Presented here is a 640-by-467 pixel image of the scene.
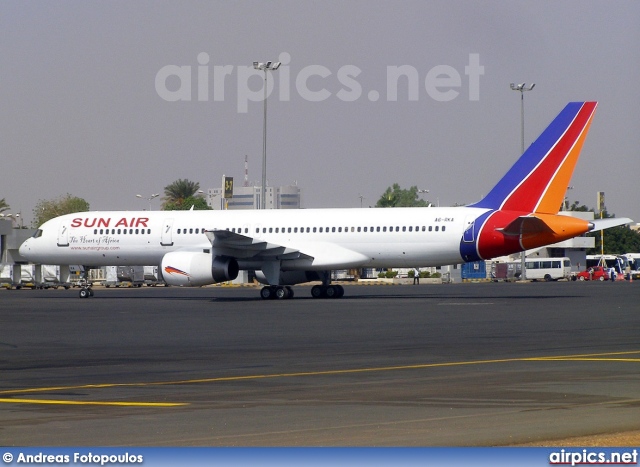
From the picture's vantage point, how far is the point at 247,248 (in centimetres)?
4606

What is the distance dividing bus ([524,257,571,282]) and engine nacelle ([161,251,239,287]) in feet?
196

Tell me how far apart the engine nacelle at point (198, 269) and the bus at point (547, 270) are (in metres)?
A: 59.7

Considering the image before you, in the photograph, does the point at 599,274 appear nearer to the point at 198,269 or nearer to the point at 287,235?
the point at 287,235

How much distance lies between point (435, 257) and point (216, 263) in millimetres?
9362

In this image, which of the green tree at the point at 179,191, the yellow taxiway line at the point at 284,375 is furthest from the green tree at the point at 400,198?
the yellow taxiway line at the point at 284,375

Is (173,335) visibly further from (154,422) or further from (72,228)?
(72,228)

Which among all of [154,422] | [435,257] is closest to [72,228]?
[435,257]

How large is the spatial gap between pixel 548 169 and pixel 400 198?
142675 mm

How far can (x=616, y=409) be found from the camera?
39.3 feet

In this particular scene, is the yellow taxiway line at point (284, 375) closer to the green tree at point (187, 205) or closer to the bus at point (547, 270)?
the bus at point (547, 270)

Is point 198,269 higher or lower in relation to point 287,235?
lower

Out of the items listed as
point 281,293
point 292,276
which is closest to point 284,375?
point 281,293

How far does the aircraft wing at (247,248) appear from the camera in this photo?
148 ft

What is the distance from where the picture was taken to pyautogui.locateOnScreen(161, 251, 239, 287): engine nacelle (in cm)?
4578
